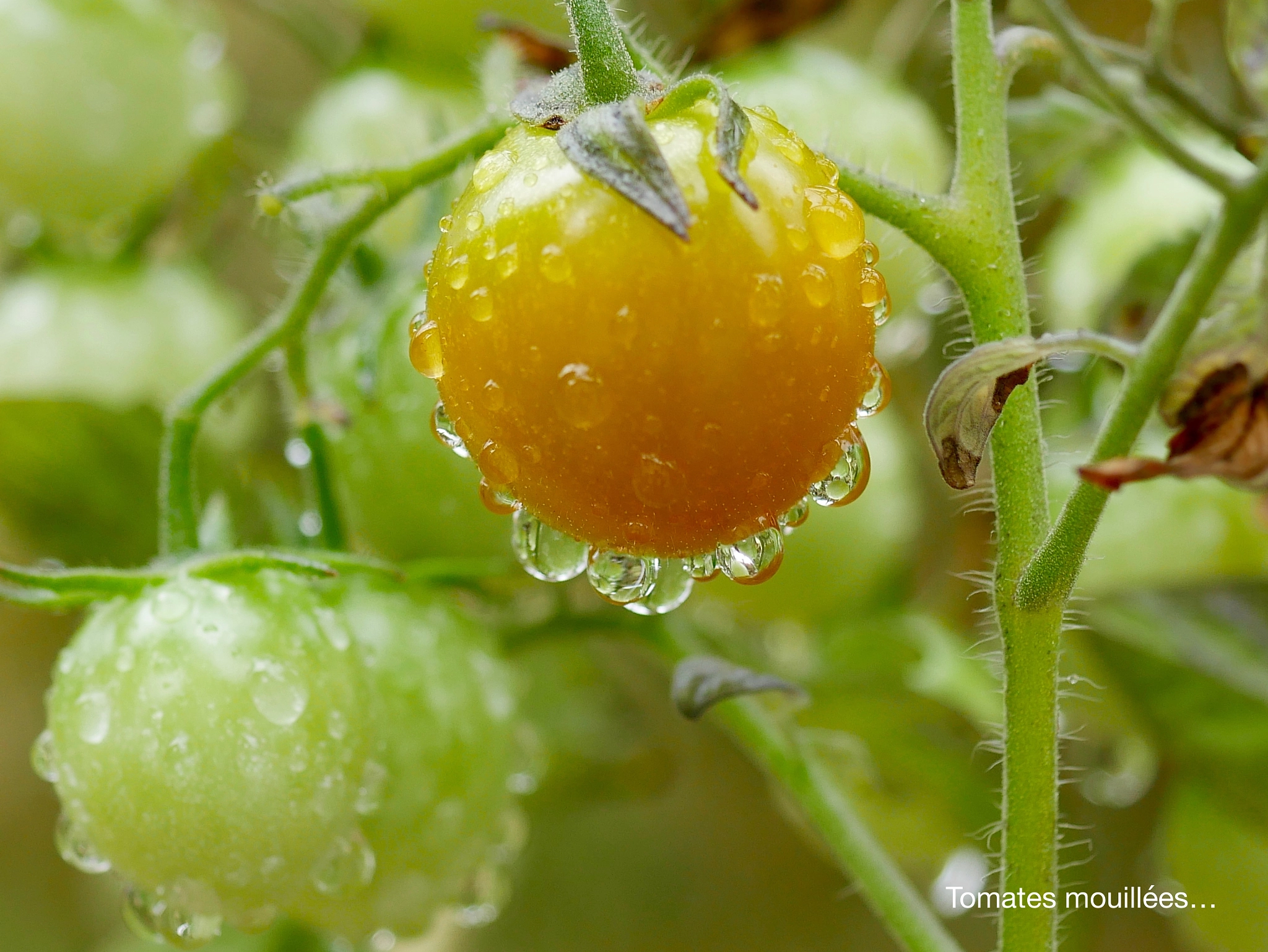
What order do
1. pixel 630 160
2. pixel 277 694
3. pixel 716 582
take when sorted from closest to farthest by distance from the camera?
pixel 630 160
pixel 277 694
pixel 716 582

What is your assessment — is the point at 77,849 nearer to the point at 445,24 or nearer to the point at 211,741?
the point at 211,741

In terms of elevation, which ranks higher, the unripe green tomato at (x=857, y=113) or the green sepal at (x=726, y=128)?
the green sepal at (x=726, y=128)

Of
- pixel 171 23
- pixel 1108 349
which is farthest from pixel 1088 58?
pixel 171 23

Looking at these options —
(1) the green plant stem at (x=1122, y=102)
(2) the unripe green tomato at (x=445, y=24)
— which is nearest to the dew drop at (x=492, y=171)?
(1) the green plant stem at (x=1122, y=102)

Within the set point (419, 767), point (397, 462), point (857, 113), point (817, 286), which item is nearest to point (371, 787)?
point (419, 767)

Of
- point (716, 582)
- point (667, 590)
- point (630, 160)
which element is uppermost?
point (630, 160)

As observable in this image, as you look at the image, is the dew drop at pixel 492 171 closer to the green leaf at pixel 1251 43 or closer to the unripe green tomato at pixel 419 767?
the unripe green tomato at pixel 419 767

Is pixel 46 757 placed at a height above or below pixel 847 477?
below

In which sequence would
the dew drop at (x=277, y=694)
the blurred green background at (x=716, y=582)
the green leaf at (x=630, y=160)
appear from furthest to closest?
the blurred green background at (x=716, y=582)
the dew drop at (x=277, y=694)
the green leaf at (x=630, y=160)
